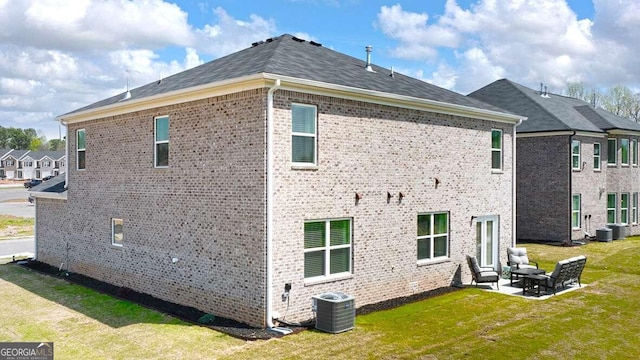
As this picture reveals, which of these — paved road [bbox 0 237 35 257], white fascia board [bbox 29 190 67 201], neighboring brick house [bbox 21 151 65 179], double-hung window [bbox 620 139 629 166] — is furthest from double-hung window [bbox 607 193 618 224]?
neighboring brick house [bbox 21 151 65 179]

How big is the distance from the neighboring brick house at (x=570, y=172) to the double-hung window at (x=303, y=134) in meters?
19.6

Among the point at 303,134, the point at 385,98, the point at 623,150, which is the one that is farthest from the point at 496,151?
the point at 623,150

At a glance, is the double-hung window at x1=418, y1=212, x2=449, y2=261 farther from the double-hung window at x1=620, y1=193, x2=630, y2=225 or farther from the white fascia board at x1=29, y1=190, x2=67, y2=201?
the double-hung window at x1=620, y1=193, x2=630, y2=225

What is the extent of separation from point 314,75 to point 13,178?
127 meters

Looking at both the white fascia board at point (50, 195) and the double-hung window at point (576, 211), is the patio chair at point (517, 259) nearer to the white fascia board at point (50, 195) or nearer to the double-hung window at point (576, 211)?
the double-hung window at point (576, 211)

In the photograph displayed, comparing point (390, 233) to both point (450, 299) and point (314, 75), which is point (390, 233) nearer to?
point (450, 299)

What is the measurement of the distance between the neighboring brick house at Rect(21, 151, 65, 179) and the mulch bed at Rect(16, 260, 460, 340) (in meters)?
112

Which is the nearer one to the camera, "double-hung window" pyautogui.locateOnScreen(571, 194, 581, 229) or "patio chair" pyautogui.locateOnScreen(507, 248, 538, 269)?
"patio chair" pyautogui.locateOnScreen(507, 248, 538, 269)

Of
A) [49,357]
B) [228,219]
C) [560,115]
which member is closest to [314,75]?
[228,219]

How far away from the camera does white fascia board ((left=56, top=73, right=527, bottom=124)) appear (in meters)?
12.0

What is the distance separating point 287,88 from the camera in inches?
477

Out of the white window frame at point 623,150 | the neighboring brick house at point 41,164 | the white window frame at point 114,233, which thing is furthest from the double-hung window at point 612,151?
the neighboring brick house at point 41,164

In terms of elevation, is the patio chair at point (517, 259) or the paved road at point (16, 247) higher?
the patio chair at point (517, 259)

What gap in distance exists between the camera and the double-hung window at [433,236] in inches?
624
